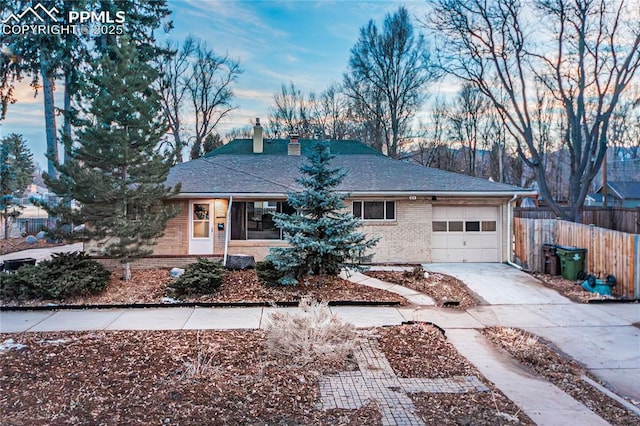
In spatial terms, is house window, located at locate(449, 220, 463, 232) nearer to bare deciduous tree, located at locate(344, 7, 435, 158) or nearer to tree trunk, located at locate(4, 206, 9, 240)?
bare deciduous tree, located at locate(344, 7, 435, 158)

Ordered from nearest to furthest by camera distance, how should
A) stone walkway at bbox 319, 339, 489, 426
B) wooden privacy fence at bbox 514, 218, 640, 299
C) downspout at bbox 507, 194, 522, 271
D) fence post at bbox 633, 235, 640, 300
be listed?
1. stone walkway at bbox 319, 339, 489, 426
2. fence post at bbox 633, 235, 640, 300
3. wooden privacy fence at bbox 514, 218, 640, 299
4. downspout at bbox 507, 194, 522, 271

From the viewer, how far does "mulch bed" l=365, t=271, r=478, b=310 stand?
865 cm

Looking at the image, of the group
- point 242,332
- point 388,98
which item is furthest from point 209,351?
point 388,98

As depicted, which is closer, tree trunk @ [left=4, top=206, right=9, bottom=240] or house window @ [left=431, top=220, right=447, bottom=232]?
house window @ [left=431, top=220, right=447, bottom=232]

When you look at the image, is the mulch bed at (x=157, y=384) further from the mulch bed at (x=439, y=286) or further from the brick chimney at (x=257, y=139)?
the brick chimney at (x=257, y=139)

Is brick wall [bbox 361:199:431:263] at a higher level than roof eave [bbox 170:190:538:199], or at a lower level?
lower

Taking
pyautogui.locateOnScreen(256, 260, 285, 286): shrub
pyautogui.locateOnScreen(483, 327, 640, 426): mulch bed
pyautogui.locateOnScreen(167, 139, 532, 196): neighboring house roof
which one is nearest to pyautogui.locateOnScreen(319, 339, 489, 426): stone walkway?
pyautogui.locateOnScreen(483, 327, 640, 426): mulch bed

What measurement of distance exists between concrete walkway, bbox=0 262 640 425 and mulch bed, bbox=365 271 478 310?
29 centimetres

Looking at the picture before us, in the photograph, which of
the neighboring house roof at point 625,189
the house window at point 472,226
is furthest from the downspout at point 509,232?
the neighboring house roof at point 625,189

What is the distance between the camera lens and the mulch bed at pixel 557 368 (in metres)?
4.12

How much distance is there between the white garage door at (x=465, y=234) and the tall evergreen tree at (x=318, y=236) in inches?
202

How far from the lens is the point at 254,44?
14.8 m

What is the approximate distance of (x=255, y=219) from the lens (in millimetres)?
12992

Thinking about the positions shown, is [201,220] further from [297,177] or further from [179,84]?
[179,84]
